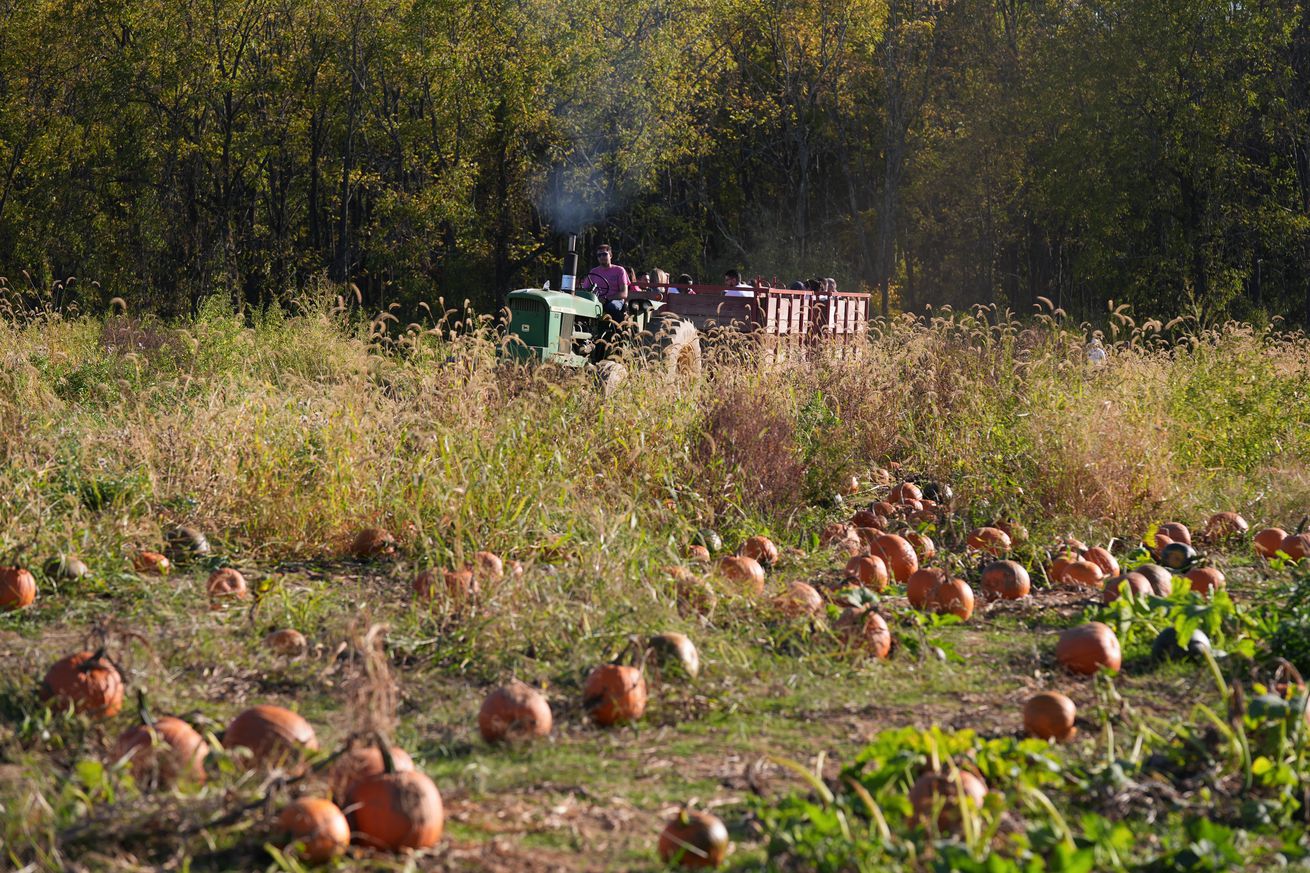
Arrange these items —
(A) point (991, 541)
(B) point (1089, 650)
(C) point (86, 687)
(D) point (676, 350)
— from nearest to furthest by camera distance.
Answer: (C) point (86, 687), (B) point (1089, 650), (A) point (991, 541), (D) point (676, 350)

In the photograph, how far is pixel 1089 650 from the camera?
15.2ft

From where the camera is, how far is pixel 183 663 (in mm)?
4520

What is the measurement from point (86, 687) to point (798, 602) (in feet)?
8.55

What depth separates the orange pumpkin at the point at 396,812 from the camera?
115 inches

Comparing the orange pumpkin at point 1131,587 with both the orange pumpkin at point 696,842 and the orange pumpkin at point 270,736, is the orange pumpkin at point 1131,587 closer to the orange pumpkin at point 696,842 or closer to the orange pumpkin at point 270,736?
the orange pumpkin at point 696,842

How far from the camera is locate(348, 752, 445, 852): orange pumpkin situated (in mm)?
2934

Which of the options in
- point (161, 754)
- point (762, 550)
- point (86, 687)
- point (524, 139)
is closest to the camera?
point (161, 754)

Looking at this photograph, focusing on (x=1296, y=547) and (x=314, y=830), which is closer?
(x=314, y=830)

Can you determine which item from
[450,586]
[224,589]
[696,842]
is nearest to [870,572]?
[450,586]

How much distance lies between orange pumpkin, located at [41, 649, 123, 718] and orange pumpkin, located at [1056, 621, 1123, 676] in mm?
3187

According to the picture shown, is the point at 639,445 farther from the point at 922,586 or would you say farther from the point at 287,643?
the point at 287,643

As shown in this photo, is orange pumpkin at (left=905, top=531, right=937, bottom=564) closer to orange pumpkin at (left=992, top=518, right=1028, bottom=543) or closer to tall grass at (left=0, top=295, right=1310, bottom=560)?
orange pumpkin at (left=992, top=518, right=1028, bottom=543)

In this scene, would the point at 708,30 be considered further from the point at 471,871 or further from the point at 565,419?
the point at 471,871

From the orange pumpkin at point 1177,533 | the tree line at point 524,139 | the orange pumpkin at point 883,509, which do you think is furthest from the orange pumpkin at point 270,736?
the tree line at point 524,139
